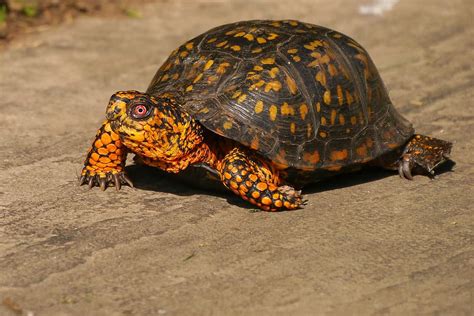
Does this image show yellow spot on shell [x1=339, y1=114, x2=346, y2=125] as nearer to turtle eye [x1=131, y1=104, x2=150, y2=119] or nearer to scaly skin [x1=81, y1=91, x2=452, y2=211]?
scaly skin [x1=81, y1=91, x2=452, y2=211]

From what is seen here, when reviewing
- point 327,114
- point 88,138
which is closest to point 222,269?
point 327,114

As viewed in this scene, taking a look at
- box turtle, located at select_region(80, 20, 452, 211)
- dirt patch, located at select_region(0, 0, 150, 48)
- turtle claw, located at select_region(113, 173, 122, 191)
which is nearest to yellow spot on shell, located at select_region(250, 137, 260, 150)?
box turtle, located at select_region(80, 20, 452, 211)

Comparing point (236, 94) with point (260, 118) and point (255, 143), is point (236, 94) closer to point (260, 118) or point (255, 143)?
point (260, 118)

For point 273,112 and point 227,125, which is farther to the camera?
point 273,112

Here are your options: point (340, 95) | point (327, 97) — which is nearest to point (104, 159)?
point (327, 97)

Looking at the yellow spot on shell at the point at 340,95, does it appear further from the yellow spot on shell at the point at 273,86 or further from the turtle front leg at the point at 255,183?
the turtle front leg at the point at 255,183

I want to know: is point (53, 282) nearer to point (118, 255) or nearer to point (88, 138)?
point (118, 255)

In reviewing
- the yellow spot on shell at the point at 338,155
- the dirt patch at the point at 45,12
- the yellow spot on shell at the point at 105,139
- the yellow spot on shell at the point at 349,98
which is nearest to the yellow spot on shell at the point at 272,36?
the yellow spot on shell at the point at 349,98
